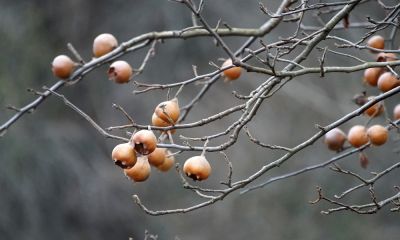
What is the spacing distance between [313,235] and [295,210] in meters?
0.40

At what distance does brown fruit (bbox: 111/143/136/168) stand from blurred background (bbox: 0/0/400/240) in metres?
4.49

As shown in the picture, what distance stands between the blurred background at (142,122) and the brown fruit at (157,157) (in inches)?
171

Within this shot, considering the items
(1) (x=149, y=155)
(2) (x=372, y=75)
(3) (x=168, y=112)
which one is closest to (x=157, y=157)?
(1) (x=149, y=155)

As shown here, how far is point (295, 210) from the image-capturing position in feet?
23.6

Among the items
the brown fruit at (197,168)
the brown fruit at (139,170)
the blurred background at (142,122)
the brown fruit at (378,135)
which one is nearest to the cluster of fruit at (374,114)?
the brown fruit at (378,135)

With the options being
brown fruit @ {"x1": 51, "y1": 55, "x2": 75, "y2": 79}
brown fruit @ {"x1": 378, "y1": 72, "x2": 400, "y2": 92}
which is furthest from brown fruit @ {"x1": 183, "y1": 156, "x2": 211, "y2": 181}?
brown fruit @ {"x1": 378, "y1": 72, "x2": 400, "y2": 92}

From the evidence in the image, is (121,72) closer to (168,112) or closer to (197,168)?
(168,112)

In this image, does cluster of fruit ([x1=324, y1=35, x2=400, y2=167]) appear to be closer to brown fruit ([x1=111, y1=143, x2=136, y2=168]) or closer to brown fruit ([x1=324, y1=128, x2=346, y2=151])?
brown fruit ([x1=324, y1=128, x2=346, y2=151])

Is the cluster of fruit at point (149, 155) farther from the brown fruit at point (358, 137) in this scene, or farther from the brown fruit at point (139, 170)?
the brown fruit at point (358, 137)

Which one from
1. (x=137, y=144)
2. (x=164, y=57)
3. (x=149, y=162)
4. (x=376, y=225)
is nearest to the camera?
(x=137, y=144)

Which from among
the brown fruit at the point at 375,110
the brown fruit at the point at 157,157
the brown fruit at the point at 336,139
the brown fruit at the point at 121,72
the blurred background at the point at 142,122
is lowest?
the brown fruit at the point at 157,157

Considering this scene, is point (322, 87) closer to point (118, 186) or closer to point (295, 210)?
point (295, 210)

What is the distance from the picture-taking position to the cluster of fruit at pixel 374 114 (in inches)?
90.3

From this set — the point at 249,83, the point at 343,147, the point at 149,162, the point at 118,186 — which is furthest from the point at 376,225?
the point at 149,162
